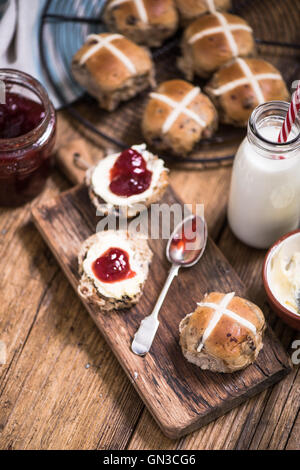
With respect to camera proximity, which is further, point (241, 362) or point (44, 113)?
point (44, 113)

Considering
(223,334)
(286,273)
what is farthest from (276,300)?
(223,334)

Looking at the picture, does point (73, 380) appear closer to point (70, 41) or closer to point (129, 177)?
point (129, 177)

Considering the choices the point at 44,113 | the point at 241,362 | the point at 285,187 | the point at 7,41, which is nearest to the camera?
the point at 241,362

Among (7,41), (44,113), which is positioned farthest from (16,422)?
(7,41)

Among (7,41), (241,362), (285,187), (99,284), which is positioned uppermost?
(7,41)

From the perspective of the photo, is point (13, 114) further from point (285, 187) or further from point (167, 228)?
point (285, 187)

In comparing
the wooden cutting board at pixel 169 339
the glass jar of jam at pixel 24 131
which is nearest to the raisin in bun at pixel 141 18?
the glass jar of jam at pixel 24 131

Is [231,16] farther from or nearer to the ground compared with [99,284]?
farther from the ground
